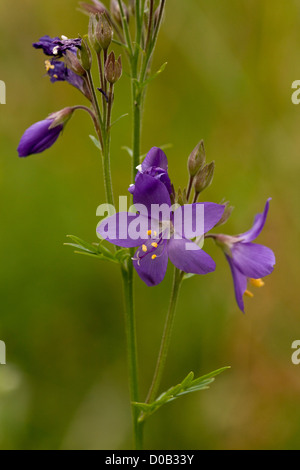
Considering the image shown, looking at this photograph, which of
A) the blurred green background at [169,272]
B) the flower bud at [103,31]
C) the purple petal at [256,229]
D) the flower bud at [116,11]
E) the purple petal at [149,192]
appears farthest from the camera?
the blurred green background at [169,272]

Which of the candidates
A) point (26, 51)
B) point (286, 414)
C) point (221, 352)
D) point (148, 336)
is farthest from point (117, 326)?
point (26, 51)

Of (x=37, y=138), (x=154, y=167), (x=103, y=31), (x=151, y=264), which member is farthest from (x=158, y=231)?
(x=103, y=31)

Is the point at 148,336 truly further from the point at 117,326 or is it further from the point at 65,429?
the point at 65,429

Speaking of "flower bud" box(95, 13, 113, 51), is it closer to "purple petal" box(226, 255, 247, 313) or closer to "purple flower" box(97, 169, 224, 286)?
"purple flower" box(97, 169, 224, 286)

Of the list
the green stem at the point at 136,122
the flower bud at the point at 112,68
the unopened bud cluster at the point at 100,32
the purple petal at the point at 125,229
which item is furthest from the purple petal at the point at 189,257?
the unopened bud cluster at the point at 100,32

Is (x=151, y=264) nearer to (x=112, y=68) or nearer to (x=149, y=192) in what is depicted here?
(x=149, y=192)

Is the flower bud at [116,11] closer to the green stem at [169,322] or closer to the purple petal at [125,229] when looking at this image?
the purple petal at [125,229]
